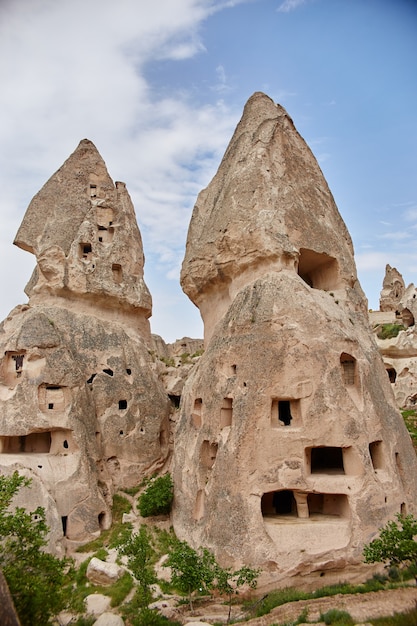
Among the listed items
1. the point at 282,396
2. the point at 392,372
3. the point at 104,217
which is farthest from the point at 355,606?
the point at 392,372

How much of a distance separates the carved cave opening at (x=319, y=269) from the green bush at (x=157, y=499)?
9272 millimetres

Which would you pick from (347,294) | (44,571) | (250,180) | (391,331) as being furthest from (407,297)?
(44,571)

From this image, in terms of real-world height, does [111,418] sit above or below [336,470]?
above

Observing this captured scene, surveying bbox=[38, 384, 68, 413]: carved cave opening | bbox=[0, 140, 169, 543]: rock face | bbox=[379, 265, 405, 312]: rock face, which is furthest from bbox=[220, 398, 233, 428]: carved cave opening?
bbox=[379, 265, 405, 312]: rock face

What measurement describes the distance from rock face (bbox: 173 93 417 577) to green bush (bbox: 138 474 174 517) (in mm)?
360

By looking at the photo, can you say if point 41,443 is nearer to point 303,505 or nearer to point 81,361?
point 81,361

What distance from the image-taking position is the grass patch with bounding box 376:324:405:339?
94.9ft

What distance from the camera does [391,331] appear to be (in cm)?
2927

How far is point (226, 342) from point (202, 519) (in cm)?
532

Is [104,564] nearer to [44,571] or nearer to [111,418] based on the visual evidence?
[44,571]

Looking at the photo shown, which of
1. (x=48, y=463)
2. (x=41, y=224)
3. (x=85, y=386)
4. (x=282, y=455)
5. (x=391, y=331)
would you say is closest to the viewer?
(x=282, y=455)

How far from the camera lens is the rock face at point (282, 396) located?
1267 cm

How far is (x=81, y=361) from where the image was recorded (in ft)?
63.7

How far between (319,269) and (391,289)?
1131 inches
